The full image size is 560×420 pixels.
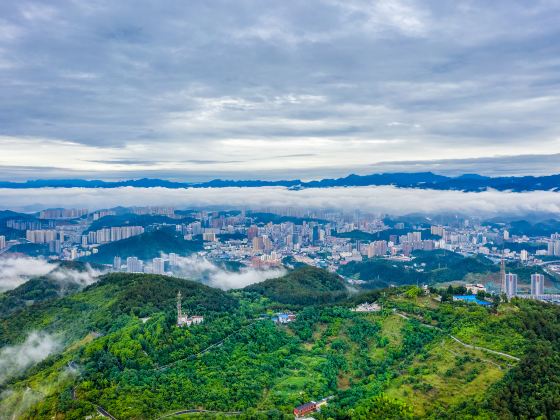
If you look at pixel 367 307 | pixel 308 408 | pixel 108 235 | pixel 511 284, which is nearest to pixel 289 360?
pixel 308 408

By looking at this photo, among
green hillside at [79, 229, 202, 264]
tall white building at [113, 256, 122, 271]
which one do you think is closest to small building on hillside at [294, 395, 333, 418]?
tall white building at [113, 256, 122, 271]

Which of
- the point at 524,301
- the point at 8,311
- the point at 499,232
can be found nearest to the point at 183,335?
the point at 524,301

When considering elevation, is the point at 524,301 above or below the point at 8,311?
above

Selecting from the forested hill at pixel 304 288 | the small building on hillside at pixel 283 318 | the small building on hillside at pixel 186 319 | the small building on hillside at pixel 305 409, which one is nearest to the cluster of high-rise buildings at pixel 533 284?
the forested hill at pixel 304 288

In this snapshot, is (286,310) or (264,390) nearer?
(264,390)

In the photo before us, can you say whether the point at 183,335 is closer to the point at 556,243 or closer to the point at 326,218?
the point at 556,243

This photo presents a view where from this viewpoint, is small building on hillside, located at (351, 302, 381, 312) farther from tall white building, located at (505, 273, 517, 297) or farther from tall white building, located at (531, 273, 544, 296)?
tall white building, located at (531, 273, 544, 296)

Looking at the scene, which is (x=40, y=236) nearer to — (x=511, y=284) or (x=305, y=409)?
(x=511, y=284)
